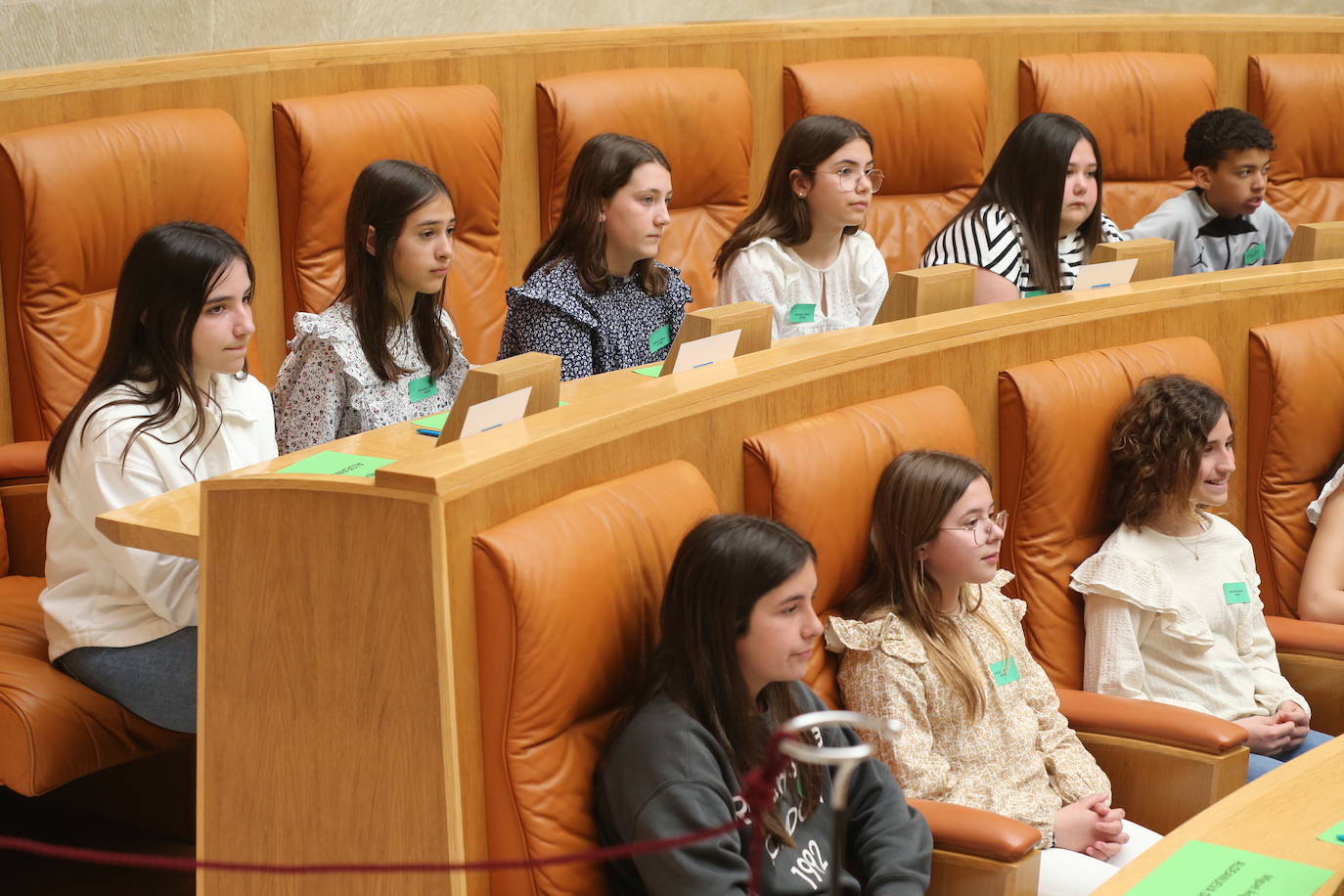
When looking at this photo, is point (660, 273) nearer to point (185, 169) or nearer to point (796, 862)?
point (185, 169)

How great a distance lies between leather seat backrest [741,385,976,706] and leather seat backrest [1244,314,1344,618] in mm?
918

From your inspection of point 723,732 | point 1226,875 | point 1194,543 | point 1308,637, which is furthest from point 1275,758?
point 723,732

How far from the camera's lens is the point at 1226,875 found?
1454 millimetres

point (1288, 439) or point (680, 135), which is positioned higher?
point (680, 135)

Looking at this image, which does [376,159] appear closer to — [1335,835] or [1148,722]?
[1148,722]

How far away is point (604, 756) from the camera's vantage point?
5.28 feet

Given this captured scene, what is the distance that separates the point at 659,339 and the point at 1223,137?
1.56 m

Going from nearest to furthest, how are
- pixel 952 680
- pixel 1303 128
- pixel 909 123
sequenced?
1. pixel 952 680
2. pixel 909 123
3. pixel 1303 128

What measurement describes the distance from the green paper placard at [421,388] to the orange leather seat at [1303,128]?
2938mm

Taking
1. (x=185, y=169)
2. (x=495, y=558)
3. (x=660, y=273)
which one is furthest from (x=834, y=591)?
(x=185, y=169)

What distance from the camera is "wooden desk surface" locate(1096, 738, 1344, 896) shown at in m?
1.48

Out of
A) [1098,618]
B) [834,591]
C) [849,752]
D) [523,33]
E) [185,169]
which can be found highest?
[523,33]

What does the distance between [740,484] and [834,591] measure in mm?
201

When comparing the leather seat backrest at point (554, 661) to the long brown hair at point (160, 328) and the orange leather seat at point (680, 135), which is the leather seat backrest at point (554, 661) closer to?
the long brown hair at point (160, 328)
